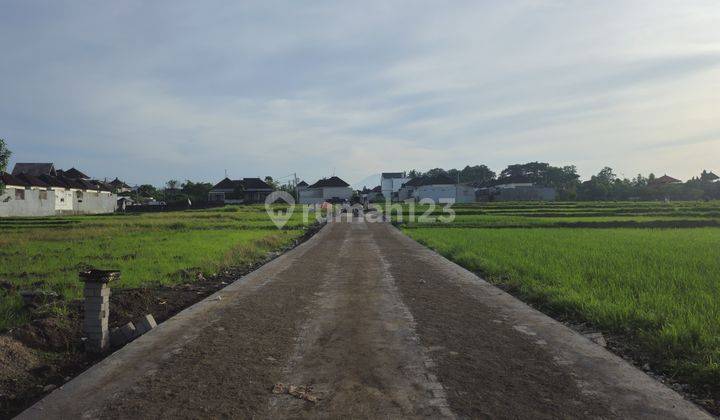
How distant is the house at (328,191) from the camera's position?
98188 millimetres

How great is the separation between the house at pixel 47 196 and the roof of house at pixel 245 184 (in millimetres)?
21266

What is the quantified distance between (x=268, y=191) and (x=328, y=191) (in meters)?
17.1

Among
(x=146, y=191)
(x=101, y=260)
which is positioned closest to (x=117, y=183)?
(x=146, y=191)

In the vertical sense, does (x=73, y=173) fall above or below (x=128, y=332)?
above

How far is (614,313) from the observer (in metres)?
6.50

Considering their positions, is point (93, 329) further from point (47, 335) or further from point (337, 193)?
point (337, 193)

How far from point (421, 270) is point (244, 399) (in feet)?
26.3

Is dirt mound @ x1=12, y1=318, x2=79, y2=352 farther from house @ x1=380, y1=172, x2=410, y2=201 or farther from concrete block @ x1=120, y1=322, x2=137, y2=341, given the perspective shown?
house @ x1=380, y1=172, x2=410, y2=201

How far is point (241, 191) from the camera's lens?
83.1 meters

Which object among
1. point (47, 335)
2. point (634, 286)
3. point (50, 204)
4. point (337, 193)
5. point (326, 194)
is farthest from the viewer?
point (326, 194)

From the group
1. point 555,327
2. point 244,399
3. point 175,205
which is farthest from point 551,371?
point 175,205

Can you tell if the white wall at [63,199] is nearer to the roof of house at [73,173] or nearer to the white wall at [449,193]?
the roof of house at [73,173]

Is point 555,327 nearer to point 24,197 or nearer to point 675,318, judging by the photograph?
point 675,318

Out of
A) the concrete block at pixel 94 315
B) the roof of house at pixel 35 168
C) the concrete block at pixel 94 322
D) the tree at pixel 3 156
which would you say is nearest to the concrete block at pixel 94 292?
the concrete block at pixel 94 315
